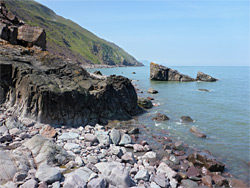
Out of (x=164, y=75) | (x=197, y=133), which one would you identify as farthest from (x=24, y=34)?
(x=164, y=75)

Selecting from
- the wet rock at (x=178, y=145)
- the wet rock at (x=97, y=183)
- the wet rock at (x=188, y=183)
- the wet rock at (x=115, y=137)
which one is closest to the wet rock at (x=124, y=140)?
the wet rock at (x=115, y=137)

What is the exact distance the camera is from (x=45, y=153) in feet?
40.3

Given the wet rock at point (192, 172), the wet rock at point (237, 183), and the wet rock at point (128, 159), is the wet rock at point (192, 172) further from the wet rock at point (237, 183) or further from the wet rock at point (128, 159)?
the wet rock at point (128, 159)

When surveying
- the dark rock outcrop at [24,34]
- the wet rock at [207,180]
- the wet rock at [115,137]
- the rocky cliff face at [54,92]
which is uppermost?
the dark rock outcrop at [24,34]

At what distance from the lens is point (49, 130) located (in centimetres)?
1797

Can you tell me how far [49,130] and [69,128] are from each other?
10.5ft

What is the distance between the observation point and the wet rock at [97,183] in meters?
10.1

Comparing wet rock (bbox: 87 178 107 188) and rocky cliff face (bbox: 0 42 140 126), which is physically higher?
rocky cliff face (bbox: 0 42 140 126)

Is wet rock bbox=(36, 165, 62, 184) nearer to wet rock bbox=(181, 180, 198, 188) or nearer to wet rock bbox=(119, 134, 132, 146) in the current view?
wet rock bbox=(181, 180, 198, 188)

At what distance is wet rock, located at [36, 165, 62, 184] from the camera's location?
32.5 feet

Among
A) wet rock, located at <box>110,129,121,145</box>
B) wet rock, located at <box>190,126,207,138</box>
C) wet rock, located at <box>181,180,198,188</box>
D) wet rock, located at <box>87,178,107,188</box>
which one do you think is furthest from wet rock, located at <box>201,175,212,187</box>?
wet rock, located at <box>190,126,207,138</box>

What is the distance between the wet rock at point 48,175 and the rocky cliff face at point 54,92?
10.5 m

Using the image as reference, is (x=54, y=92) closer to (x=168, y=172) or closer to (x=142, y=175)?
(x=142, y=175)

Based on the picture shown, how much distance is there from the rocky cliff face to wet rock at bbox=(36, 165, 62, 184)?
10521mm
